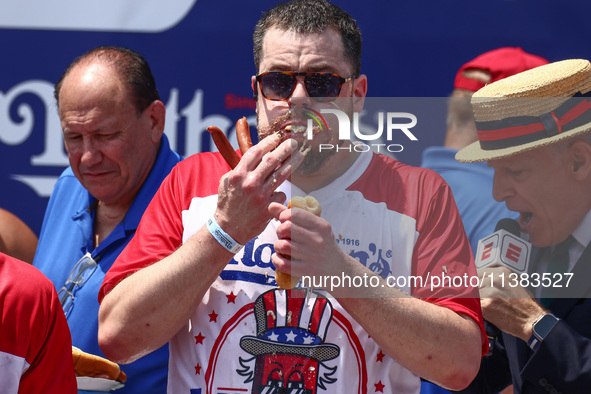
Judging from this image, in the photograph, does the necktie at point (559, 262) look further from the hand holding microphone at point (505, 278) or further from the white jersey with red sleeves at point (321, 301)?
the white jersey with red sleeves at point (321, 301)

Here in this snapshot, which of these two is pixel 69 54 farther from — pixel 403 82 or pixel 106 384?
pixel 106 384

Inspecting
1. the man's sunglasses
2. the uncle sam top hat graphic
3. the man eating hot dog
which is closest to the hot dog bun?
the man eating hot dog

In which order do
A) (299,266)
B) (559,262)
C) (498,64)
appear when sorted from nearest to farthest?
(299,266) → (559,262) → (498,64)

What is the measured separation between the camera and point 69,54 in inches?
139

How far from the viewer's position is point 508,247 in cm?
192

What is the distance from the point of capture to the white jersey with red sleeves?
1887mm

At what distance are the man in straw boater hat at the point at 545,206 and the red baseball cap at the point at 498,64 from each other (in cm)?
123

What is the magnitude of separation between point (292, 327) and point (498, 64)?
5.76 feet

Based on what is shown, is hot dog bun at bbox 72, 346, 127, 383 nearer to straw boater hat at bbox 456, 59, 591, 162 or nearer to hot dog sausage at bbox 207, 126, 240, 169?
hot dog sausage at bbox 207, 126, 240, 169

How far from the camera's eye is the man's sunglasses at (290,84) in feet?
6.45

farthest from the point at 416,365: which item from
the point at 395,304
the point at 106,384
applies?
the point at 106,384

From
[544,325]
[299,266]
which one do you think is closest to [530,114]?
[544,325]

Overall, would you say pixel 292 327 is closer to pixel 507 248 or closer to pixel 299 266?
pixel 299 266

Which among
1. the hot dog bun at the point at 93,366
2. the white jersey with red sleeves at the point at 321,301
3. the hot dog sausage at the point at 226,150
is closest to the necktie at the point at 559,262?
the white jersey with red sleeves at the point at 321,301
